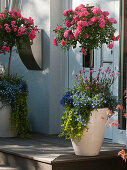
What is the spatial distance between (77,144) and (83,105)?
1.35 feet

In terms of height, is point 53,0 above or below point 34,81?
above

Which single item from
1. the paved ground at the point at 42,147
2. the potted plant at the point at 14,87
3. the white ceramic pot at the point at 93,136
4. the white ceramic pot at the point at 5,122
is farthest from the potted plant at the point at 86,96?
the white ceramic pot at the point at 5,122

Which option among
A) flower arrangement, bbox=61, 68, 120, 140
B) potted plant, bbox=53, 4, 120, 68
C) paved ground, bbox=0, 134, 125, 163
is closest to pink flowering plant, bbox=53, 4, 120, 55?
potted plant, bbox=53, 4, 120, 68

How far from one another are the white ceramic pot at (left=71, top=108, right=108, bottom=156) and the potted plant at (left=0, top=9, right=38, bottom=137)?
171 centimetres

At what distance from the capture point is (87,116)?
4.28m

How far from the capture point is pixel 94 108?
428 cm

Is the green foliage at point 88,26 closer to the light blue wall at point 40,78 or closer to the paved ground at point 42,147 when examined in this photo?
the paved ground at point 42,147

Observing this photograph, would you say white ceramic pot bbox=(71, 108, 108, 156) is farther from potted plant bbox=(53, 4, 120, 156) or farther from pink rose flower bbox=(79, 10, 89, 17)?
pink rose flower bbox=(79, 10, 89, 17)

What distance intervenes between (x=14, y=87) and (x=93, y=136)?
2.00 meters

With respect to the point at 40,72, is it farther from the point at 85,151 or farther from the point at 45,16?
the point at 85,151

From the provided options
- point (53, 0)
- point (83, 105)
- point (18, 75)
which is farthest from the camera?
point (18, 75)

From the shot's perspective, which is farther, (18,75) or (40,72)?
(18,75)

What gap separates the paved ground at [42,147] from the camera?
14.6ft

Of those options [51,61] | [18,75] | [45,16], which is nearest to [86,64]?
[51,61]
